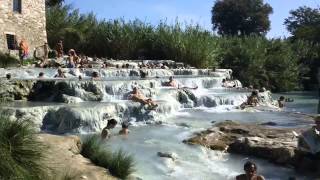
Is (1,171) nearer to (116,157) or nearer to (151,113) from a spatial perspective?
(116,157)

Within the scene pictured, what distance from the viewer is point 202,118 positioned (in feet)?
57.5

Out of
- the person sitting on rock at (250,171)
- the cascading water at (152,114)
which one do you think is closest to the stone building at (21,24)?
the cascading water at (152,114)

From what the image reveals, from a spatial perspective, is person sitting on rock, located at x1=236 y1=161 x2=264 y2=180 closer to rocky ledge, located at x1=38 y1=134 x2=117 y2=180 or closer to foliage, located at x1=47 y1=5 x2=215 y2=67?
rocky ledge, located at x1=38 y1=134 x2=117 y2=180

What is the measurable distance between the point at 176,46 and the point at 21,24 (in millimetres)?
Result: 8955

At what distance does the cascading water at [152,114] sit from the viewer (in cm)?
1120

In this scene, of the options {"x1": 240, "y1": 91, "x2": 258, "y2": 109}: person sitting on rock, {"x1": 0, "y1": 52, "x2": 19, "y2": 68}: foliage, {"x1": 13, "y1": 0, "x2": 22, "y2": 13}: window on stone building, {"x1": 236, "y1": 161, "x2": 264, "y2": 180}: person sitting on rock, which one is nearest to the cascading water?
{"x1": 240, "y1": 91, "x2": 258, "y2": 109}: person sitting on rock

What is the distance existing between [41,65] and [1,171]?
723 inches

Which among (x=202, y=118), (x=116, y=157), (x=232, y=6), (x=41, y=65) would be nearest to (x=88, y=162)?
(x=116, y=157)

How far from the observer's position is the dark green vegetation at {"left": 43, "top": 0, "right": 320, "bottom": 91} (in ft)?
105

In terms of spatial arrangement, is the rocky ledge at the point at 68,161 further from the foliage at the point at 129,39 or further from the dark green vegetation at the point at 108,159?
the foliage at the point at 129,39

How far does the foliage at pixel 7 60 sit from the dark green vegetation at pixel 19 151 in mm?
18094

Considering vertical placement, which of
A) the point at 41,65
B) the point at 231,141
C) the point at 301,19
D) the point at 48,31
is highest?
the point at 301,19

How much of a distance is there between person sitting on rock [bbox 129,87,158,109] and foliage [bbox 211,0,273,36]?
55.9 metres

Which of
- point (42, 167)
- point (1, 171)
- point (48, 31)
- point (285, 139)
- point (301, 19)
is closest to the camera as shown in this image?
point (1, 171)
